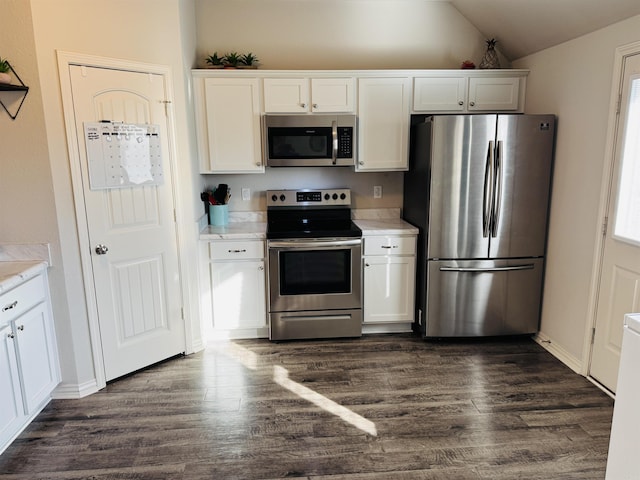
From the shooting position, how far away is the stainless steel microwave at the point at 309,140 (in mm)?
3387

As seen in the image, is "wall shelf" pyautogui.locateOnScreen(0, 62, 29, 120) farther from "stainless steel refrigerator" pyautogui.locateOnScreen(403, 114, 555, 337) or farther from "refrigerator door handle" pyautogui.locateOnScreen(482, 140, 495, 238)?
"refrigerator door handle" pyautogui.locateOnScreen(482, 140, 495, 238)

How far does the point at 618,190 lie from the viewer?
258 centimetres

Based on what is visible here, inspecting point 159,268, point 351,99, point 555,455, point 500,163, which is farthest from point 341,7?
point 555,455

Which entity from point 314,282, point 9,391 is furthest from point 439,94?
point 9,391

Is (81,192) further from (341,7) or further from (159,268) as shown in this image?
(341,7)

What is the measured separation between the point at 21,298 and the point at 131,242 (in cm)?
73

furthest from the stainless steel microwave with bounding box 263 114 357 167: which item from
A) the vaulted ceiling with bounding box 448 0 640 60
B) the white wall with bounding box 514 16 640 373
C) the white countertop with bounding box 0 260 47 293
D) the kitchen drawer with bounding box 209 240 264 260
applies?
the white countertop with bounding box 0 260 47 293

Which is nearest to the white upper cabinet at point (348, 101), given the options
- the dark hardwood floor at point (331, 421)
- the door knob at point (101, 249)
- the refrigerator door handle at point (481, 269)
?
the refrigerator door handle at point (481, 269)

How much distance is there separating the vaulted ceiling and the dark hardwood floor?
233cm

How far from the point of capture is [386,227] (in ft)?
11.5

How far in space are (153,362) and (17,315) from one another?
1.06 m

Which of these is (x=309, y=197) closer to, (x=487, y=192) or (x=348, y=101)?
(x=348, y=101)

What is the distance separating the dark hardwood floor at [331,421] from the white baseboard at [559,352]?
56 millimetres

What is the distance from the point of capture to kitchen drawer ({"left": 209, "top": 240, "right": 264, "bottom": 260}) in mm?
3334
